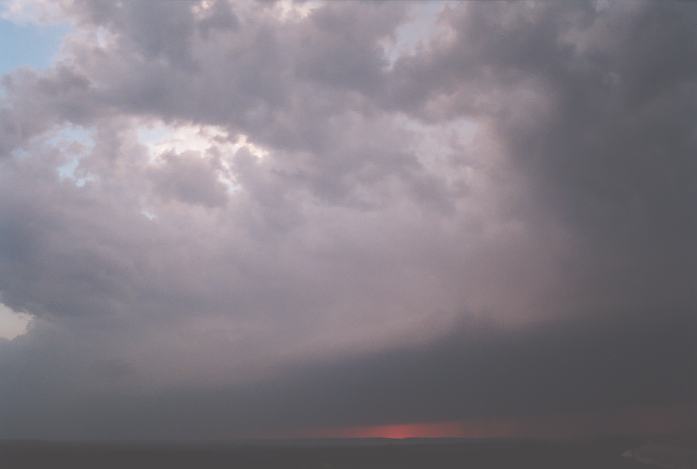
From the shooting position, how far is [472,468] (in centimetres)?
10275

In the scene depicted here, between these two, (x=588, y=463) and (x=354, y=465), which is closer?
(x=354, y=465)

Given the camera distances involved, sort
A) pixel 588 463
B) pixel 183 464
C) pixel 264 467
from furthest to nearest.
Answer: pixel 588 463 → pixel 183 464 → pixel 264 467

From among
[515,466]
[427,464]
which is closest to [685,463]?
[515,466]

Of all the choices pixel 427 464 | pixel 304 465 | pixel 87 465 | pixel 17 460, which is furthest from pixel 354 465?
pixel 17 460

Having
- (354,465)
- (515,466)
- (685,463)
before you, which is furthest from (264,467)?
(685,463)

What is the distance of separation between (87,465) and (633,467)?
10534 centimetres

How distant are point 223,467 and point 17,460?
42.4m

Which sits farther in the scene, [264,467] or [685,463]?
[685,463]

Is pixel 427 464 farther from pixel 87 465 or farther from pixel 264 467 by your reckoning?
pixel 87 465

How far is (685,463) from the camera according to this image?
365 feet

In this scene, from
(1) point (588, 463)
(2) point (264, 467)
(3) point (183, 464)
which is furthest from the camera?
(1) point (588, 463)

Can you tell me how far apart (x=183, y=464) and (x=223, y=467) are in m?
10.3

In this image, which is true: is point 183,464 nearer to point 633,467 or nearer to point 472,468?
point 472,468

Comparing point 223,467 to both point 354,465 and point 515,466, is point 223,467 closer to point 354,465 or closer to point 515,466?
point 354,465
